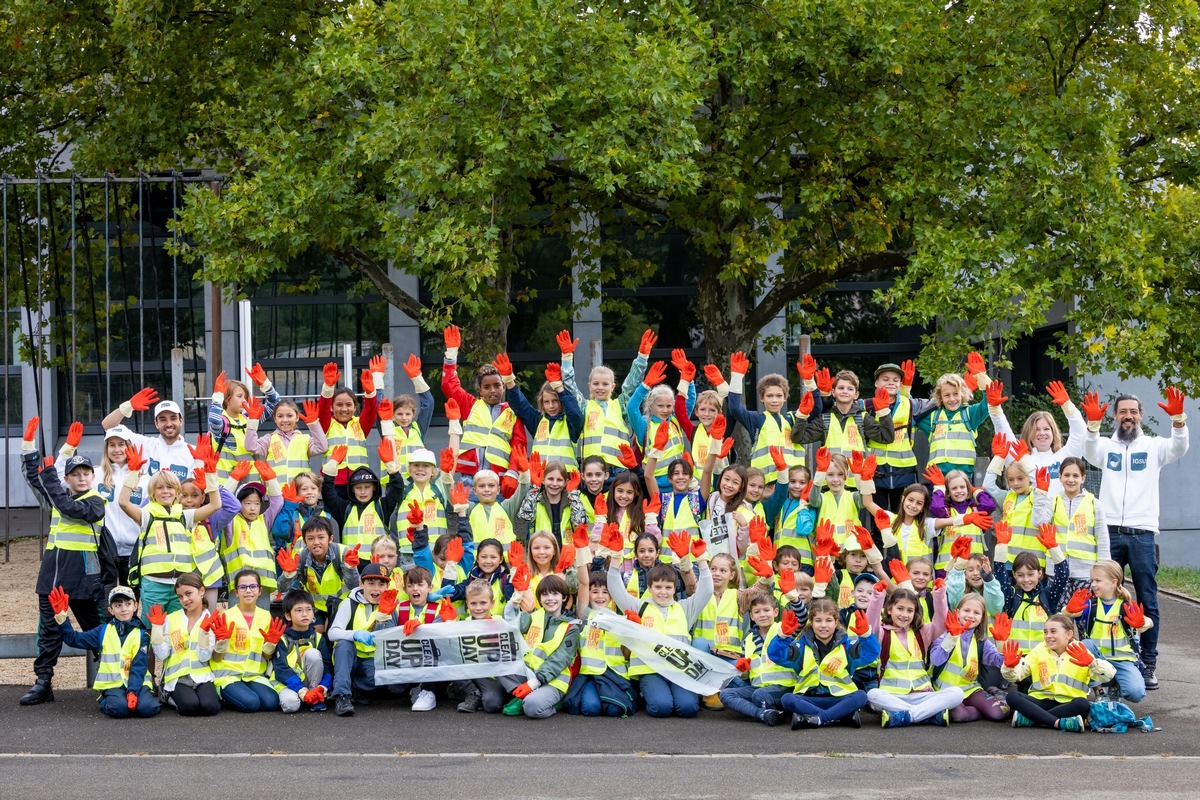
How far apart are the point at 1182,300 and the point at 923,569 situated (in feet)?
22.0

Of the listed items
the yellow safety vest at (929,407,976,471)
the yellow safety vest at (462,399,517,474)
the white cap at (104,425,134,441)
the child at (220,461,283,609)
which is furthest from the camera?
the yellow safety vest at (462,399,517,474)

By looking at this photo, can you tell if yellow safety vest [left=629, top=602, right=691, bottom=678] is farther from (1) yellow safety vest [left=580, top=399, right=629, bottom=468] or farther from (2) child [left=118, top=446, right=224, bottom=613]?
(2) child [left=118, top=446, right=224, bottom=613]

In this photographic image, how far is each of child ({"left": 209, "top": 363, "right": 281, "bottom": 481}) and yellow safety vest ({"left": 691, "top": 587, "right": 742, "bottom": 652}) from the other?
3554 millimetres

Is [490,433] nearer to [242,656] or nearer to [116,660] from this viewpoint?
[242,656]

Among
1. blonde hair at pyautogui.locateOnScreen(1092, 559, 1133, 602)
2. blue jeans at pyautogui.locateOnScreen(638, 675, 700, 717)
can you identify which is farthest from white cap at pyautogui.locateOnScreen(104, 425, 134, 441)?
blonde hair at pyautogui.locateOnScreen(1092, 559, 1133, 602)

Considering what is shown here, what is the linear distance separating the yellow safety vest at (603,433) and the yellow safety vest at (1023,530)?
2.73 m

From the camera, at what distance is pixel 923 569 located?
8.54 metres

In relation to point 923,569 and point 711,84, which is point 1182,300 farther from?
point 923,569

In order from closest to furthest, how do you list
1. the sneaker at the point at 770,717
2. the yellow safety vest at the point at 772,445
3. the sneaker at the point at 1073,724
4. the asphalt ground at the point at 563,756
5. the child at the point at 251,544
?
the asphalt ground at the point at 563,756 < the sneaker at the point at 1073,724 < the sneaker at the point at 770,717 < the child at the point at 251,544 < the yellow safety vest at the point at 772,445

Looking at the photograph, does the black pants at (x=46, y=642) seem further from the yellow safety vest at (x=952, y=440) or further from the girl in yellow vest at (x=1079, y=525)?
the girl in yellow vest at (x=1079, y=525)

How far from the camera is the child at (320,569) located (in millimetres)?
9117

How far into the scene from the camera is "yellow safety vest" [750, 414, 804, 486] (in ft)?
33.0

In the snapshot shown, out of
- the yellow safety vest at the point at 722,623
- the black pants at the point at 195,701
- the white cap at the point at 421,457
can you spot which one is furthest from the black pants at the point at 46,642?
the yellow safety vest at the point at 722,623

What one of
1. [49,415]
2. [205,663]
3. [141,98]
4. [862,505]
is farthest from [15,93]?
[862,505]
